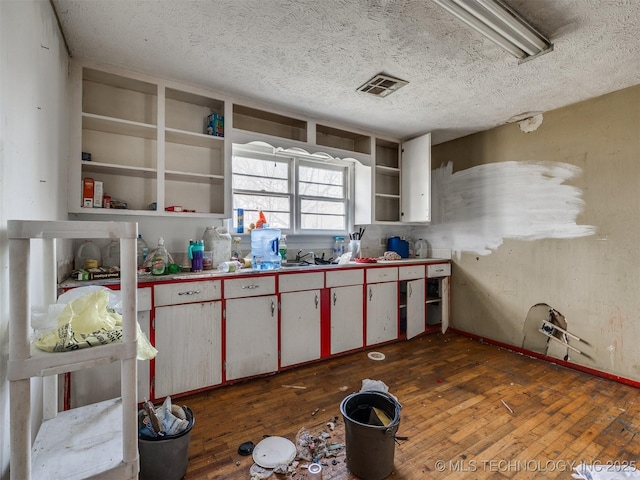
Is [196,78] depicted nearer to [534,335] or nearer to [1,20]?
[1,20]

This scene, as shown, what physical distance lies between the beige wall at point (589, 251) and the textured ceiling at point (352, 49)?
0.91ft

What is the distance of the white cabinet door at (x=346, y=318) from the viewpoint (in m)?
2.90

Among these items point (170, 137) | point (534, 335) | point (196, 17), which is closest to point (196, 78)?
point (170, 137)

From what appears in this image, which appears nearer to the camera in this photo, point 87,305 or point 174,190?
point 87,305

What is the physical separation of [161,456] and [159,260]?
1.24m

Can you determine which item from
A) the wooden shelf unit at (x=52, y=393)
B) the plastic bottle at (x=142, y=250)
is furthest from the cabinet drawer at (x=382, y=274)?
the wooden shelf unit at (x=52, y=393)

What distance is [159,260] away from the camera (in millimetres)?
2227

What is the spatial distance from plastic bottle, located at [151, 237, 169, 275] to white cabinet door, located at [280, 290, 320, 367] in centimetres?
92

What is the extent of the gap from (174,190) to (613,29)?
313cm

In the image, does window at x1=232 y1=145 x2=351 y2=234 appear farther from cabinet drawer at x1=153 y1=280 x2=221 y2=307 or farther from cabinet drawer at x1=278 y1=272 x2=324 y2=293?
cabinet drawer at x1=153 y1=280 x2=221 y2=307

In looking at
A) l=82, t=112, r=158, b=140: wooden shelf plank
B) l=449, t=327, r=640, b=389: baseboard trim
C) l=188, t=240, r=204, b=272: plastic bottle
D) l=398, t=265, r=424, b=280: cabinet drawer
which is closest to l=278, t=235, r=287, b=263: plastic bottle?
l=188, t=240, r=204, b=272: plastic bottle

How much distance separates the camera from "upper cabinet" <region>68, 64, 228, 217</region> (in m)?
2.19

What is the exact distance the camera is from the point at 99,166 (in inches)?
87.4

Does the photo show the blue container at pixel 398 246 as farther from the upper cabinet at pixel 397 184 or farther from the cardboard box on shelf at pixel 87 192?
the cardboard box on shelf at pixel 87 192
